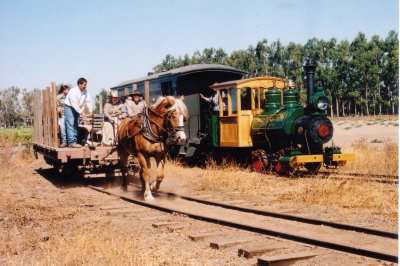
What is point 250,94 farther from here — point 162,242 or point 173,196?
point 162,242

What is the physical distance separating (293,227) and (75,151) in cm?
634

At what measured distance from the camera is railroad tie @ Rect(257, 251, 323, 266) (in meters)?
5.00

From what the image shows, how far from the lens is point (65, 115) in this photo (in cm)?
1174

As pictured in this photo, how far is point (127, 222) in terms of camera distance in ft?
25.1

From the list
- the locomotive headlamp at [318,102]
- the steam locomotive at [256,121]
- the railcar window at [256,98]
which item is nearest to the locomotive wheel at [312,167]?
the steam locomotive at [256,121]

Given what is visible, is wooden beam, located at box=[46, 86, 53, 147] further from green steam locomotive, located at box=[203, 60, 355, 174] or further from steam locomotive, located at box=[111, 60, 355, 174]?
green steam locomotive, located at box=[203, 60, 355, 174]

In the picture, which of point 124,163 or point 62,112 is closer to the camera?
point 124,163

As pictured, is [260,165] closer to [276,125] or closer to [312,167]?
[276,125]

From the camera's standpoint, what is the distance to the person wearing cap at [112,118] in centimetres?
1249

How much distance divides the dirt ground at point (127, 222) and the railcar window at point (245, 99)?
9.22ft

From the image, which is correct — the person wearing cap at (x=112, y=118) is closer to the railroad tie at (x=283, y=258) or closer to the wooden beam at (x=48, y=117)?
the wooden beam at (x=48, y=117)

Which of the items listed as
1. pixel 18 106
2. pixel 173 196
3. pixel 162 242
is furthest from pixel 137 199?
pixel 18 106

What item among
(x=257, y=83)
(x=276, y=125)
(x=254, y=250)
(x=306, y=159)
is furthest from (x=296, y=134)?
(x=254, y=250)

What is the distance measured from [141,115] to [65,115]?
2646 millimetres
